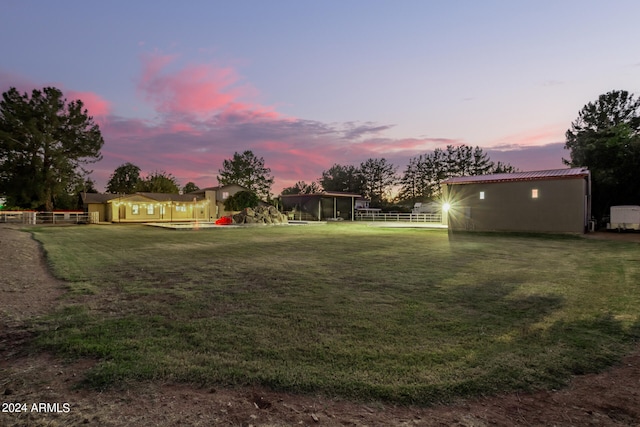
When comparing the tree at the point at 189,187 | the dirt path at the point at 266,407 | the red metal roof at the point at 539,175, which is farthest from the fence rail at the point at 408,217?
the tree at the point at 189,187

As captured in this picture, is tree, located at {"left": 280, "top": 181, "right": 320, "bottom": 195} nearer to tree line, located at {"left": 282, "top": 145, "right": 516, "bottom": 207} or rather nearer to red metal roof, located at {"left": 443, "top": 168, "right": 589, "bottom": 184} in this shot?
tree line, located at {"left": 282, "top": 145, "right": 516, "bottom": 207}

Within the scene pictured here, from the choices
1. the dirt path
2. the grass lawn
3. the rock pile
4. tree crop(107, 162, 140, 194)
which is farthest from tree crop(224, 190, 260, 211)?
tree crop(107, 162, 140, 194)

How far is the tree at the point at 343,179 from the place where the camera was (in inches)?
2776

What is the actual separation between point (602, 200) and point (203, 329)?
30.8 metres

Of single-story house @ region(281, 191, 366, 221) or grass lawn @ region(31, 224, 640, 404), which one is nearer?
grass lawn @ region(31, 224, 640, 404)

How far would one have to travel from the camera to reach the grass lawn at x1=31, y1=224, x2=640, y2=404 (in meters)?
3.12

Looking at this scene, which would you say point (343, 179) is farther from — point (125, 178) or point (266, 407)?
point (266, 407)

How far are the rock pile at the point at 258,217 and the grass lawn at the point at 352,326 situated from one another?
21.0 meters

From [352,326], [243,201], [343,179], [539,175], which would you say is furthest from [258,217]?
[343,179]

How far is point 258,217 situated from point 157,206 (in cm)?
1766

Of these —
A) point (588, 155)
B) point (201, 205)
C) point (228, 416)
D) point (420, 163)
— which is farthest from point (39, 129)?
point (420, 163)

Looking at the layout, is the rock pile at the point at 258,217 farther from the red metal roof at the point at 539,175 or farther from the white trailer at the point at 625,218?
the white trailer at the point at 625,218

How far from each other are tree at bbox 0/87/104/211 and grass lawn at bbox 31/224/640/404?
35436 mm

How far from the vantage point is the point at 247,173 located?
67125mm
